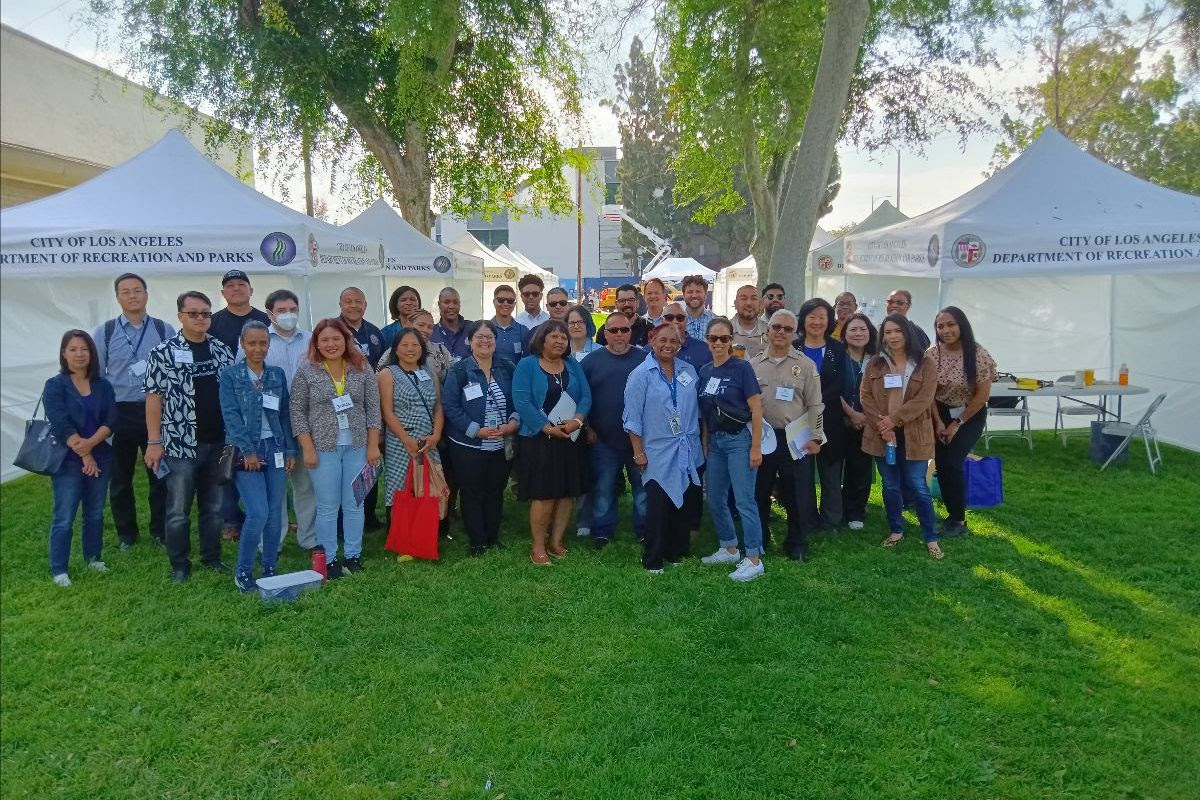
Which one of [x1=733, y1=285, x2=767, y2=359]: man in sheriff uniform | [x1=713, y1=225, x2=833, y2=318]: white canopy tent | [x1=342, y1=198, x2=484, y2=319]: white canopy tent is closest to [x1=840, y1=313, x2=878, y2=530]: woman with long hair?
[x1=733, y1=285, x2=767, y2=359]: man in sheriff uniform

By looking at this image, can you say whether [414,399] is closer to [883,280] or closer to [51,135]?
[51,135]

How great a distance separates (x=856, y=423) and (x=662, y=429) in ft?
5.16

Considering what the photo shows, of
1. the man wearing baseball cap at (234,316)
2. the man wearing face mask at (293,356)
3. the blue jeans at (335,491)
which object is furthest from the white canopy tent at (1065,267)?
the man wearing baseball cap at (234,316)

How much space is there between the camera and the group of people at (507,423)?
15.0 feet

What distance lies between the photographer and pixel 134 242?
237 inches

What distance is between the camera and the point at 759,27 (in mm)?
11586

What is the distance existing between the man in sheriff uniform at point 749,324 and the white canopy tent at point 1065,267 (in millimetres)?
2233

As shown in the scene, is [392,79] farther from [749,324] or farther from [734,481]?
[734,481]

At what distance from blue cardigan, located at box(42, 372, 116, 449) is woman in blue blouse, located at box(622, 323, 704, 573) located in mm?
3290

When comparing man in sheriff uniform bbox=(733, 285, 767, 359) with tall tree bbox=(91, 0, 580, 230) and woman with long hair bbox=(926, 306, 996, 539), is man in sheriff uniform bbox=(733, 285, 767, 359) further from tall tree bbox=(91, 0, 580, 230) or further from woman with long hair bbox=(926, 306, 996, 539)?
tall tree bbox=(91, 0, 580, 230)

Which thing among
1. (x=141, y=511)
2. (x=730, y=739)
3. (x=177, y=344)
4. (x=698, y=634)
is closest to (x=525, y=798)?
(x=730, y=739)

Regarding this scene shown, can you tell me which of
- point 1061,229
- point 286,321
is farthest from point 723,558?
point 1061,229

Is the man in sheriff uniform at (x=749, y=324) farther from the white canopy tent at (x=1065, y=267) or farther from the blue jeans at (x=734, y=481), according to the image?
the white canopy tent at (x=1065, y=267)

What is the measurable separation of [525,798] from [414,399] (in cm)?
289
